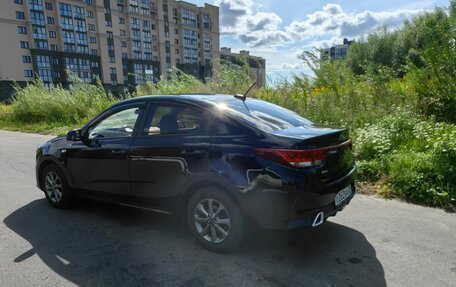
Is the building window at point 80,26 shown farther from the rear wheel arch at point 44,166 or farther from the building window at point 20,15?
the rear wheel arch at point 44,166

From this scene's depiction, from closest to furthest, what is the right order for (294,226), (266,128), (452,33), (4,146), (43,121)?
(294,226)
(266,128)
(452,33)
(4,146)
(43,121)

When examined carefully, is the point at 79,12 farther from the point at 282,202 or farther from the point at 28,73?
the point at 282,202

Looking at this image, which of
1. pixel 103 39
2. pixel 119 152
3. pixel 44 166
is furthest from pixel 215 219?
pixel 103 39

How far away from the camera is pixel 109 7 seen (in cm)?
7775

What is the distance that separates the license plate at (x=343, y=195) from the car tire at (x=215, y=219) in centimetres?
102

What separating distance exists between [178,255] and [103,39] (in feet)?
265

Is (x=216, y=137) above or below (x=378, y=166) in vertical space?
above

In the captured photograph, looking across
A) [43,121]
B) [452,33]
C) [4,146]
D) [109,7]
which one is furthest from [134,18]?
[452,33]

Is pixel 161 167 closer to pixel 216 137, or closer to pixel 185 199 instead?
pixel 185 199

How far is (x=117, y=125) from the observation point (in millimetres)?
4504

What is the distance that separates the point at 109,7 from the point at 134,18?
6.52 meters

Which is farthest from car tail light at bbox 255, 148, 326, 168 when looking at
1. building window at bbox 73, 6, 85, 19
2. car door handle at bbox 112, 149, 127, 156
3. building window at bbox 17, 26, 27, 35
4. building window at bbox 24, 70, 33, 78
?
building window at bbox 73, 6, 85, 19

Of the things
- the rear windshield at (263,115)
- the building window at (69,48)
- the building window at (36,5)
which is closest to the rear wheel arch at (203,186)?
the rear windshield at (263,115)

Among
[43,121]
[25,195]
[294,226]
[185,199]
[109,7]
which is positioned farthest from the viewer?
[109,7]
